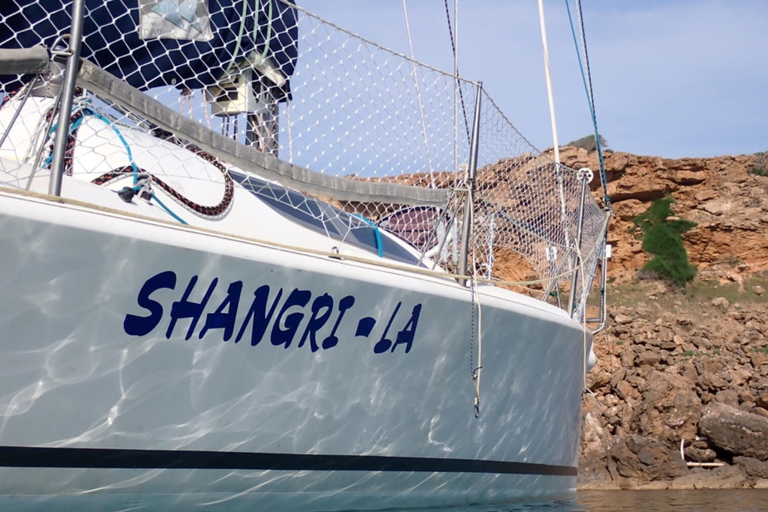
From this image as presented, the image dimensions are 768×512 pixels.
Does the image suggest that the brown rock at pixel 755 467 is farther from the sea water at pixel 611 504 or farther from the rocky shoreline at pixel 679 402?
the sea water at pixel 611 504

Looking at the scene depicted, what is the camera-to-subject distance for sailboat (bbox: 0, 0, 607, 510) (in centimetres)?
264

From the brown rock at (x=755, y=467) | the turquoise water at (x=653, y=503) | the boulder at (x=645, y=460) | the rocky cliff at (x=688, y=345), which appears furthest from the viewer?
the rocky cliff at (x=688, y=345)

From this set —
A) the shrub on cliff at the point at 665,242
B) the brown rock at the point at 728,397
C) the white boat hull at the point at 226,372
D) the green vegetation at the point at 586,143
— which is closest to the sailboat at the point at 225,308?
the white boat hull at the point at 226,372

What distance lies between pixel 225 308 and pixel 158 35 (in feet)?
5.03

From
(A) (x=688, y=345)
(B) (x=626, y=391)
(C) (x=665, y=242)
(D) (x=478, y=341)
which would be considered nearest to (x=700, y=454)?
(B) (x=626, y=391)

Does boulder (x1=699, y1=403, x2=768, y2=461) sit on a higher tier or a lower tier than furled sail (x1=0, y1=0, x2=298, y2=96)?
lower

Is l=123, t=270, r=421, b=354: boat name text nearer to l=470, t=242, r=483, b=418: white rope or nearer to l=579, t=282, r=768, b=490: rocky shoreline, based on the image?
l=470, t=242, r=483, b=418: white rope

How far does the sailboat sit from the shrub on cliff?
1787cm

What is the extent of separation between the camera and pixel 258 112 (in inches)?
155

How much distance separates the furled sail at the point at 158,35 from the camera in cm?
358

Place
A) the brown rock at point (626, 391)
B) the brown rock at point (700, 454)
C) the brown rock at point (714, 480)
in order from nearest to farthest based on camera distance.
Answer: the brown rock at point (714, 480) < the brown rock at point (700, 454) < the brown rock at point (626, 391)

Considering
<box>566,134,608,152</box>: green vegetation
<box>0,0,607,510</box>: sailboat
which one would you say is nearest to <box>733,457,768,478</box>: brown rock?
<box>0,0,607,510</box>: sailboat

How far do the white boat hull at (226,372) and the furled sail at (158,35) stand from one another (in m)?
1.11

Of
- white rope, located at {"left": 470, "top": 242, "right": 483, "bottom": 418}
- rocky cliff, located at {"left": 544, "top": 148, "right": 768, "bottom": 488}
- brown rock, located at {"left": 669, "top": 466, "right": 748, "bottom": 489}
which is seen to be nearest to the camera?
white rope, located at {"left": 470, "top": 242, "right": 483, "bottom": 418}
